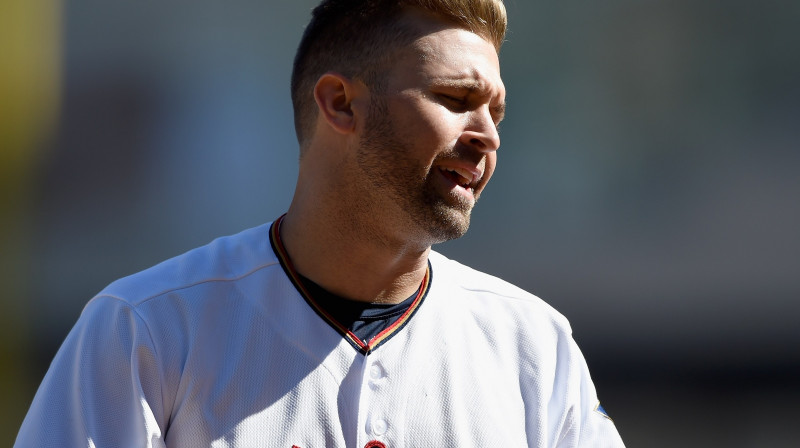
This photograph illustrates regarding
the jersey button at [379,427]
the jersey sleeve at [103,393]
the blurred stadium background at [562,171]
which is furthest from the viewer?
the blurred stadium background at [562,171]

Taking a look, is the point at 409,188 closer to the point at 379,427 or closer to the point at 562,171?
the point at 379,427

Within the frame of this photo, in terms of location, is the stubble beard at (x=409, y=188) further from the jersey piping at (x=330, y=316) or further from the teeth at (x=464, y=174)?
the jersey piping at (x=330, y=316)

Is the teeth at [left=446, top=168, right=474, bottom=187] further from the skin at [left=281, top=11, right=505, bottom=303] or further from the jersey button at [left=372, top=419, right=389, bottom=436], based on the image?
the jersey button at [left=372, top=419, right=389, bottom=436]

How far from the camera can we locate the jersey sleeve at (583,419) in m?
2.23

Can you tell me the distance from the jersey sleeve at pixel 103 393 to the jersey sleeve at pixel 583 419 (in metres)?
0.98

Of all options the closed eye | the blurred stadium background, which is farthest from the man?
the blurred stadium background

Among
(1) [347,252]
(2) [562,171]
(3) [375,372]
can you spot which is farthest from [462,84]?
(2) [562,171]

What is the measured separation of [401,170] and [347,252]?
237 millimetres

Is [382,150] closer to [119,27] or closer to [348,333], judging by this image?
[348,333]

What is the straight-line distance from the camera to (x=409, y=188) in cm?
213

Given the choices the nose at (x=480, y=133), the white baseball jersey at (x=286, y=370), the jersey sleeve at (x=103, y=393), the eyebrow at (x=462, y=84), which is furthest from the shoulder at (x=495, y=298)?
the jersey sleeve at (x=103, y=393)

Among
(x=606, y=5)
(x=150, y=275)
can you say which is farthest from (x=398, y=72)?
(x=606, y=5)

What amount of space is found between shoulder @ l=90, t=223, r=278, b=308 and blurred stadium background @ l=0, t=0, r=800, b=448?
4.75m

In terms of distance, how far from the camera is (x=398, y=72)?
219 cm
